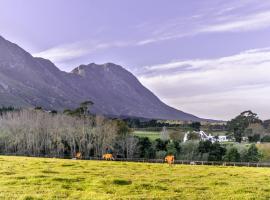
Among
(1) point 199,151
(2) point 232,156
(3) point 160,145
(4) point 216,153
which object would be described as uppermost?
(3) point 160,145

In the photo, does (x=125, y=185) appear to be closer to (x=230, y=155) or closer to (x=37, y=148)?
(x=230, y=155)

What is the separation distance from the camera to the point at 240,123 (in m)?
170

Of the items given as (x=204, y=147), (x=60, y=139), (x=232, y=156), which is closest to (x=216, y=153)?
(x=204, y=147)

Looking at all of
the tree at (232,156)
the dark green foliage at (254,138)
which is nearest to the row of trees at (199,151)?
the tree at (232,156)

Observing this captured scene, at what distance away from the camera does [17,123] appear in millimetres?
120375

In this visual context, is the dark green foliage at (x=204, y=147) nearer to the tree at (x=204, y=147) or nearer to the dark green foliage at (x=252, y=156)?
the tree at (x=204, y=147)

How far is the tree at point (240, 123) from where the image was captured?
164m

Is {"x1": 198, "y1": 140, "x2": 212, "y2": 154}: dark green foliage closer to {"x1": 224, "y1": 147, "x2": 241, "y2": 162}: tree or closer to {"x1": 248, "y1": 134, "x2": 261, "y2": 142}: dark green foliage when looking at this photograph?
{"x1": 224, "y1": 147, "x2": 241, "y2": 162}: tree

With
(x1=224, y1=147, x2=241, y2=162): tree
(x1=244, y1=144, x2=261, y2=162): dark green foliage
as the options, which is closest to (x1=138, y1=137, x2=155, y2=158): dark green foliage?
(x1=224, y1=147, x2=241, y2=162): tree

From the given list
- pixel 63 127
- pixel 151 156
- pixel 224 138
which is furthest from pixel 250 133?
pixel 63 127

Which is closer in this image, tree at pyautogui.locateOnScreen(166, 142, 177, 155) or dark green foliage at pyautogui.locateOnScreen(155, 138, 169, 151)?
tree at pyautogui.locateOnScreen(166, 142, 177, 155)

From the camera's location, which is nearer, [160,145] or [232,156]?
[232,156]

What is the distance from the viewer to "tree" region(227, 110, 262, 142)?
538 feet

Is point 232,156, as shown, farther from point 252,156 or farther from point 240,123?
point 240,123
